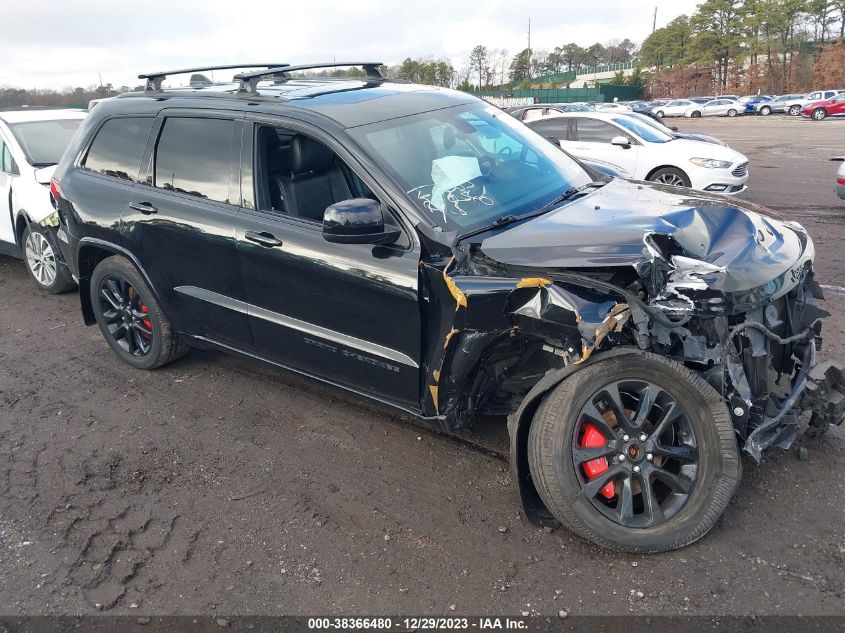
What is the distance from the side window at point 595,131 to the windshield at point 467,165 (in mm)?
7808

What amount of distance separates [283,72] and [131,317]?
199 cm

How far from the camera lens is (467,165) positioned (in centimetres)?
367

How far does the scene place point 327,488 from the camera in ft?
11.4

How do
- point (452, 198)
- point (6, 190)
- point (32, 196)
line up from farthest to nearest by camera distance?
point (6, 190) → point (32, 196) → point (452, 198)

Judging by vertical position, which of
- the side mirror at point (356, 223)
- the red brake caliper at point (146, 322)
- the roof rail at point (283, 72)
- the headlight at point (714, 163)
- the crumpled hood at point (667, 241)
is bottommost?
the red brake caliper at point (146, 322)

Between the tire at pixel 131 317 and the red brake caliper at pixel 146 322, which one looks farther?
the red brake caliper at pixel 146 322

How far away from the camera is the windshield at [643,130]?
11.2m

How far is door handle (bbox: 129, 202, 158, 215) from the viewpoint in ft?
13.8

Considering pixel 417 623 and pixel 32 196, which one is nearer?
pixel 417 623

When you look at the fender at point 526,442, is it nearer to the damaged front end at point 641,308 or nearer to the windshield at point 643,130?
the damaged front end at point 641,308

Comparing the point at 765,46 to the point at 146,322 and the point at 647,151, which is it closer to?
the point at 647,151

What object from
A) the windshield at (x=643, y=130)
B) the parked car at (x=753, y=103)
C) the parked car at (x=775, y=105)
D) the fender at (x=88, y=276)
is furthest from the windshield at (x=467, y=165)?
the parked car at (x=753, y=103)

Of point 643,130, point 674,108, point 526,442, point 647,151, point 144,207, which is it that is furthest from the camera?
point 674,108

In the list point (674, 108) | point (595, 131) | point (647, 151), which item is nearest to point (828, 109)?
point (674, 108)
